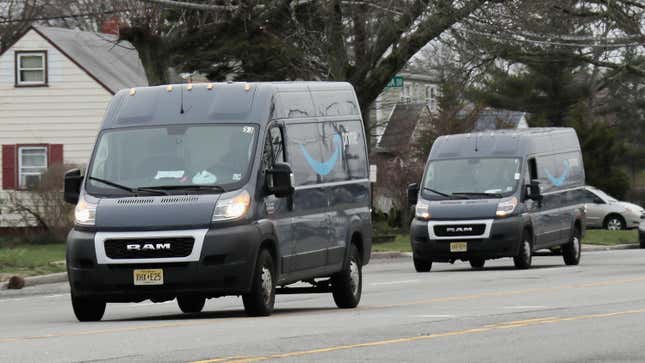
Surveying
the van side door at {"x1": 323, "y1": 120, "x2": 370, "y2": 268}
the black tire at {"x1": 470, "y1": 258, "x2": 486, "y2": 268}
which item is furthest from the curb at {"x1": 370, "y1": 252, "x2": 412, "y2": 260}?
the van side door at {"x1": 323, "y1": 120, "x2": 370, "y2": 268}

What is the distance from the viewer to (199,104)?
1681 centimetres

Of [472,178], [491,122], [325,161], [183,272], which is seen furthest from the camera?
[491,122]

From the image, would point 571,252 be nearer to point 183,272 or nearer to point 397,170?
point 183,272

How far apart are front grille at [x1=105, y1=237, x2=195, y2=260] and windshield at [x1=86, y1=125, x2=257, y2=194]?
0.70 m

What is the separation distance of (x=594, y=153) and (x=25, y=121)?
2560cm

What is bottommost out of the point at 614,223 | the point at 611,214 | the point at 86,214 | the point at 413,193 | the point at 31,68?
the point at 614,223

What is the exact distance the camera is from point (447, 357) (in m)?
11.4

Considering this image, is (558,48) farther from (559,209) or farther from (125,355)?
(125,355)

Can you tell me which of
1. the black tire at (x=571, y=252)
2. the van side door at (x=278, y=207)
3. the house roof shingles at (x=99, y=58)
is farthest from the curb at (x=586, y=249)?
Result: the van side door at (x=278, y=207)

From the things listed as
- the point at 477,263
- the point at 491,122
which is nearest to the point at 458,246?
the point at 477,263

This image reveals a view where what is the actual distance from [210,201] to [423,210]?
536 inches

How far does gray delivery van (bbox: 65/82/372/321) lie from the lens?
51.0 feet

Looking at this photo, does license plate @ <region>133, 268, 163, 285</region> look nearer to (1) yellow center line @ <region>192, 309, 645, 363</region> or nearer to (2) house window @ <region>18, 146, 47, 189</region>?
(1) yellow center line @ <region>192, 309, 645, 363</region>

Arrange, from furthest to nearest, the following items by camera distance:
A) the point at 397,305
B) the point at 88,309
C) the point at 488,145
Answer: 1. the point at 488,145
2. the point at 397,305
3. the point at 88,309
